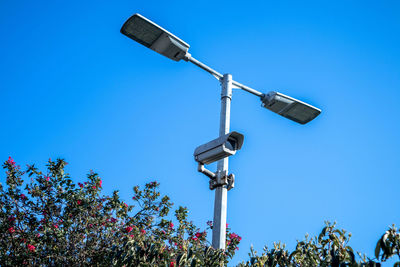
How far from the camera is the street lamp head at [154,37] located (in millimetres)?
5160

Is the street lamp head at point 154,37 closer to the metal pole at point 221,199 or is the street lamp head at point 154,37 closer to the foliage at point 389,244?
the metal pole at point 221,199

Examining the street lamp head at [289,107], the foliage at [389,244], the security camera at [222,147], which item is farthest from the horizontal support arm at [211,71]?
the foliage at [389,244]

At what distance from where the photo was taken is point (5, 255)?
25.8ft

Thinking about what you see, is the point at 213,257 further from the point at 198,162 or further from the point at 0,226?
the point at 0,226

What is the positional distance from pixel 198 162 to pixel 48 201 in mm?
4975

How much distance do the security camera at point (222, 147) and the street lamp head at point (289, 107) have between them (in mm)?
1634

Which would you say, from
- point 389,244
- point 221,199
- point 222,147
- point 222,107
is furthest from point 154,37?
point 389,244

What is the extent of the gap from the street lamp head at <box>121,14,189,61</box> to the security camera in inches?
55.1

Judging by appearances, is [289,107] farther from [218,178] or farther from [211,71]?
[218,178]

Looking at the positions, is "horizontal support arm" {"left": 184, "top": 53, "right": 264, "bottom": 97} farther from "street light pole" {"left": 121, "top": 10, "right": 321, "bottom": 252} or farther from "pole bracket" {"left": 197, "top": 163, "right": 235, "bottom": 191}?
"pole bracket" {"left": 197, "top": 163, "right": 235, "bottom": 191}

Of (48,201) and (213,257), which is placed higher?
(48,201)

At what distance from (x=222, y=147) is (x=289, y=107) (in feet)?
6.83

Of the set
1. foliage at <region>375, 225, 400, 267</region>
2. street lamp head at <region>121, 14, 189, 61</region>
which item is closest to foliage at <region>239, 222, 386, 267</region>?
foliage at <region>375, 225, 400, 267</region>

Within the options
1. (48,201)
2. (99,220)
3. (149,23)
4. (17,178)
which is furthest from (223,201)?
(17,178)
